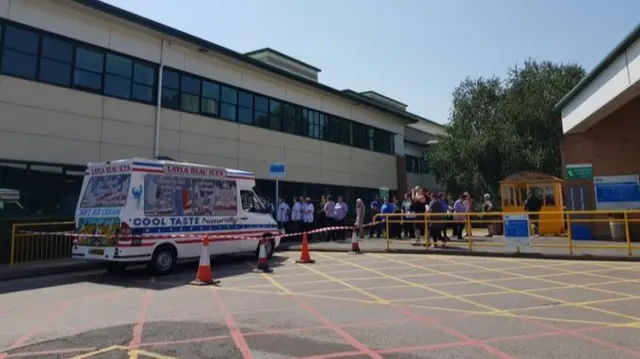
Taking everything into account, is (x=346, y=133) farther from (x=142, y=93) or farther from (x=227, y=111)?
(x=142, y=93)

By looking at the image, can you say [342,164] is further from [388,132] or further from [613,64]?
[613,64]

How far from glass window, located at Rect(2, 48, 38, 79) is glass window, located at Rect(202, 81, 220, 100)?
674cm

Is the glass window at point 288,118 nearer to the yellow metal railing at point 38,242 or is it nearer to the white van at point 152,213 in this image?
the white van at point 152,213

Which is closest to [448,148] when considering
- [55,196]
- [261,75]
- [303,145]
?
[303,145]

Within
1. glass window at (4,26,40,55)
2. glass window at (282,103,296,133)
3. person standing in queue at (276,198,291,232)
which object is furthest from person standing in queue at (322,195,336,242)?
glass window at (4,26,40,55)

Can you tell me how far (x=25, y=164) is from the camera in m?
13.8

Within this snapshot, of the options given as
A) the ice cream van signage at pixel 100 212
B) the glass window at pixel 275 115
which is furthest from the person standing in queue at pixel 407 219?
the ice cream van signage at pixel 100 212

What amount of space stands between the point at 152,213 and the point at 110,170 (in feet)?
4.75

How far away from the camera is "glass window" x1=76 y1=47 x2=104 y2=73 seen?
15.4 m

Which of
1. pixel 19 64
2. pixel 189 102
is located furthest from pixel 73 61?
pixel 189 102

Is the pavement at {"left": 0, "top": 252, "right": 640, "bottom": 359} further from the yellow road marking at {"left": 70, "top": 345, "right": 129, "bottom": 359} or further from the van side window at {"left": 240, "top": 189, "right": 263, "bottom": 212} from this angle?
the van side window at {"left": 240, "top": 189, "right": 263, "bottom": 212}

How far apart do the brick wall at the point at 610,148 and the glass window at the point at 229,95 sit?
14682 millimetres

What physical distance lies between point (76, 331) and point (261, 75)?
18059 mm

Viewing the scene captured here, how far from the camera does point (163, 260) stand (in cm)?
1104
